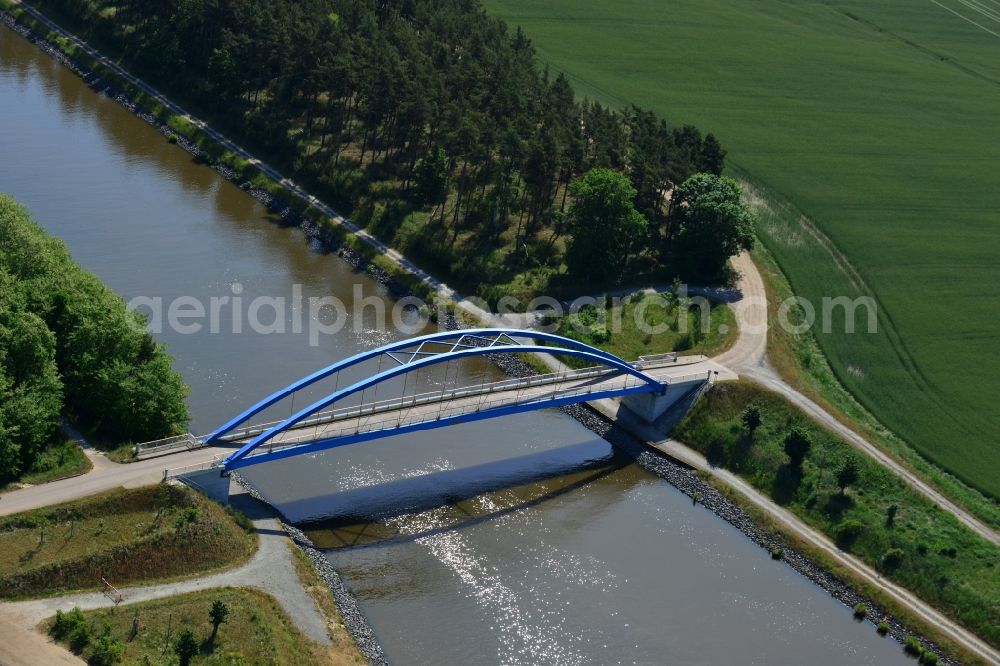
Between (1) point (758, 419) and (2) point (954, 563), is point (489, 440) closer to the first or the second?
(1) point (758, 419)

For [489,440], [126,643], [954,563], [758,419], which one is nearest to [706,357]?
[758,419]

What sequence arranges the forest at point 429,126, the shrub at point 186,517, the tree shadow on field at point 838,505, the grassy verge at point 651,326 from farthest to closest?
the forest at point 429,126, the grassy verge at point 651,326, the tree shadow on field at point 838,505, the shrub at point 186,517

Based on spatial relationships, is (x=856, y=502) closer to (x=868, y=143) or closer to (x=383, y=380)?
(x=383, y=380)

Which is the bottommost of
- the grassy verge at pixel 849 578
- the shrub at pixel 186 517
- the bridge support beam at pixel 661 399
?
the shrub at pixel 186 517

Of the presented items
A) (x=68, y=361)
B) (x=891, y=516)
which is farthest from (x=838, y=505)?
(x=68, y=361)

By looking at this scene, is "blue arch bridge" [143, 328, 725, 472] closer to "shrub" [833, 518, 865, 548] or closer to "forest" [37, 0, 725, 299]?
"forest" [37, 0, 725, 299]

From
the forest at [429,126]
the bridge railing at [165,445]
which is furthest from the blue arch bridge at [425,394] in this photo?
the forest at [429,126]

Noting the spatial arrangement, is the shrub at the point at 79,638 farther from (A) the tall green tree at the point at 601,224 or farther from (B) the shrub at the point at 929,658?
(A) the tall green tree at the point at 601,224

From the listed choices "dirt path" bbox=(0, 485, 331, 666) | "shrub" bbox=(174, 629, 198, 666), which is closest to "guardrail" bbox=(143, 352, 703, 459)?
"dirt path" bbox=(0, 485, 331, 666)
